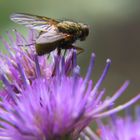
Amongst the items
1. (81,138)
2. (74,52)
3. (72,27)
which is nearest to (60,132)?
(81,138)

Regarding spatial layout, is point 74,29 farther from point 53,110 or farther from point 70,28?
point 53,110

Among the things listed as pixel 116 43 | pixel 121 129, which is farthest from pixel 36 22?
pixel 116 43

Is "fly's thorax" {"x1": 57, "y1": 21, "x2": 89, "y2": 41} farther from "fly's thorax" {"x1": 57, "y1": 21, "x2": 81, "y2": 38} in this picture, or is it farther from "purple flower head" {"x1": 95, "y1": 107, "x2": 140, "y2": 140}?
"purple flower head" {"x1": 95, "y1": 107, "x2": 140, "y2": 140}

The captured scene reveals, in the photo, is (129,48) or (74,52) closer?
(74,52)

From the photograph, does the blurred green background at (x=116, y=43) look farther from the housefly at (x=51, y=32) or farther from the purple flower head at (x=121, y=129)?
the purple flower head at (x=121, y=129)

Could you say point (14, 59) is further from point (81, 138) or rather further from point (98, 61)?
point (98, 61)

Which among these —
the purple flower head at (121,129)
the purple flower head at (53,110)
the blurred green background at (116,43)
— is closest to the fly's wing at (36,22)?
the purple flower head at (53,110)
